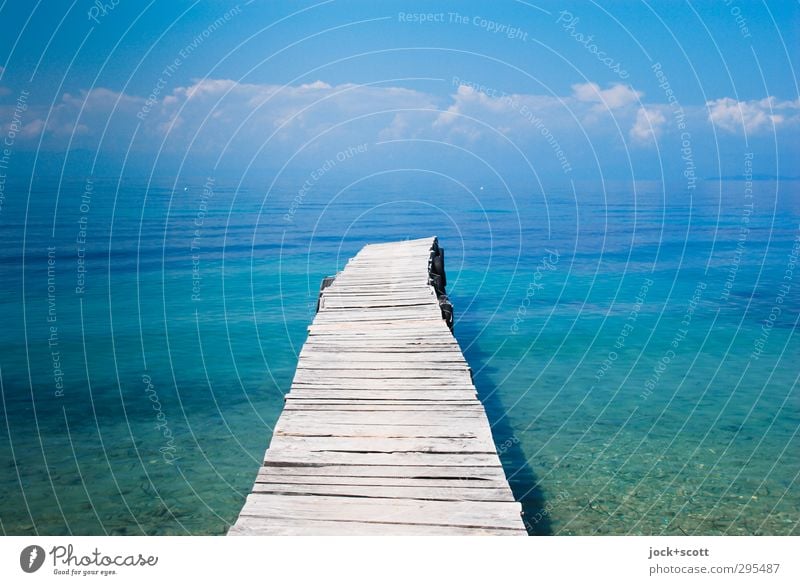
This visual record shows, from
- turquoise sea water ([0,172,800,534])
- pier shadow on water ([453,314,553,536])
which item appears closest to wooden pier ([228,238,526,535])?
pier shadow on water ([453,314,553,536])

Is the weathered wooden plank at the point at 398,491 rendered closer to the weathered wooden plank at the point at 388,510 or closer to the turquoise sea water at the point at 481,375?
the weathered wooden plank at the point at 388,510

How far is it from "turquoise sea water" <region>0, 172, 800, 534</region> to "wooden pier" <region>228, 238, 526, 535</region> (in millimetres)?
2303

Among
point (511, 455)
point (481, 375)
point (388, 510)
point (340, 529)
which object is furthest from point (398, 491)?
point (481, 375)

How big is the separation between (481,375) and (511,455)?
446 cm

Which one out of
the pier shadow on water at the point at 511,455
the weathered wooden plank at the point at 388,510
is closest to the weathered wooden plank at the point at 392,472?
the weathered wooden plank at the point at 388,510

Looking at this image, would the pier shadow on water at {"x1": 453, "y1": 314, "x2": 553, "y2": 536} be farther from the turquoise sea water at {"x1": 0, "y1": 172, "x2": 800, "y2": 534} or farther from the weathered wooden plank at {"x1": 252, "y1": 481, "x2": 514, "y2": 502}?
the weathered wooden plank at {"x1": 252, "y1": 481, "x2": 514, "y2": 502}

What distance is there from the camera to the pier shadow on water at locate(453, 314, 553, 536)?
9.01 m

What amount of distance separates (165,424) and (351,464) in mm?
6876

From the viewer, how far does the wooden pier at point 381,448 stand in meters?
5.31

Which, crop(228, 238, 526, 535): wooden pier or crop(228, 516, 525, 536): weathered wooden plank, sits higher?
crop(228, 238, 526, 535): wooden pier

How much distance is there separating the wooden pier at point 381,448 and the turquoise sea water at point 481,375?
230cm

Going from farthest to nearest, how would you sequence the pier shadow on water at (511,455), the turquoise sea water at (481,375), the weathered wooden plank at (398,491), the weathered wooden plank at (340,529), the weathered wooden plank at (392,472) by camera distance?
1. the turquoise sea water at (481,375)
2. the pier shadow on water at (511,455)
3. the weathered wooden plank at (392,472)
4. the weathered wooden plank at (398,491)
5. the weathered wooden plank at (340,529)
